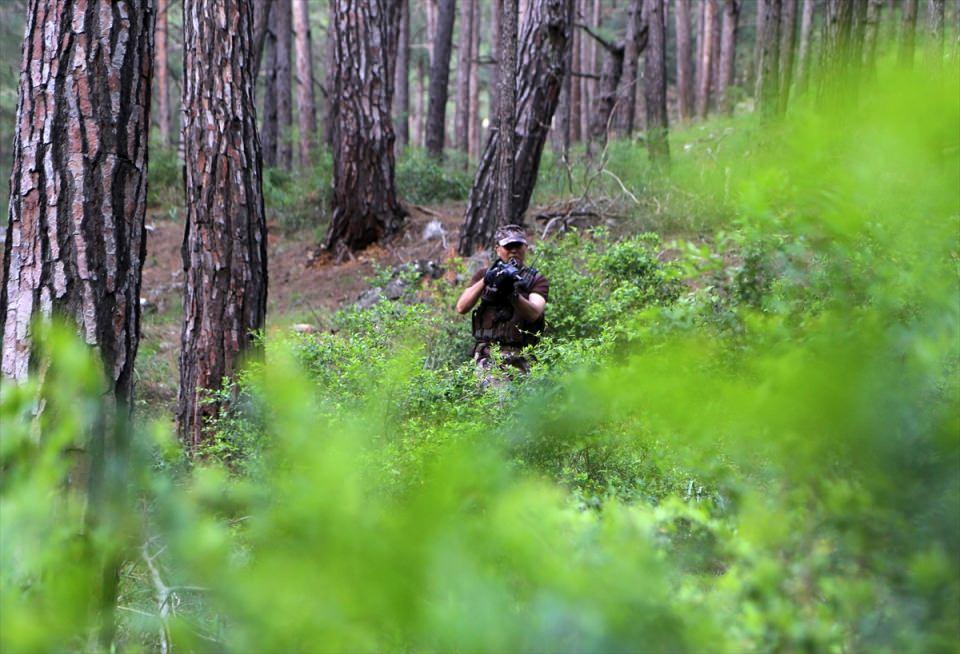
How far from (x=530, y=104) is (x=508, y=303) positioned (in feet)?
14.8

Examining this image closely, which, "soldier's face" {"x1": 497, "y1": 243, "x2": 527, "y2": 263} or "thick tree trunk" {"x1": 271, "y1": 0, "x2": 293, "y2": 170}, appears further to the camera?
"thick tree trunk" {"x1": 271, "y1": 0, "x2": 293, "y2": 170}

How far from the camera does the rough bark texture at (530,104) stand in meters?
9.66

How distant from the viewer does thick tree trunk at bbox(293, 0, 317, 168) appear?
64.6 ft

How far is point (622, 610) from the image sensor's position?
1037mm

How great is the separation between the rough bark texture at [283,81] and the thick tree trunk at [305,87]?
33 cm

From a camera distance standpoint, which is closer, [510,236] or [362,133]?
[510,236]

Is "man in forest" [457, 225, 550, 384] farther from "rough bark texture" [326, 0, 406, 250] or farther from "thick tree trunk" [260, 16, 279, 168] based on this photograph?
"thick tree trunk" [260, 16, 279, 168]

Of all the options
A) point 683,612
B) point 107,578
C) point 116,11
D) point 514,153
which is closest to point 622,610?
point 683,612

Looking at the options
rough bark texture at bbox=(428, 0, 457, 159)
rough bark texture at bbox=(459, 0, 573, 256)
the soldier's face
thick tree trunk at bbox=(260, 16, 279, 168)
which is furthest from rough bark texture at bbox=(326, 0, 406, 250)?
the soldier's face

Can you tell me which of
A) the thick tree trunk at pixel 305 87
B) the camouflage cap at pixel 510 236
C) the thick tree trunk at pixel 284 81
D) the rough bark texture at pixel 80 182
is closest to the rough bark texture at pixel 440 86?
the thick tree trunk at pixel 305 87

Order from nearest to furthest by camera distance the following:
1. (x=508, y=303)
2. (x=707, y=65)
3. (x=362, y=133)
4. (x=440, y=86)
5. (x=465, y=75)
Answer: (x=508, y=303)
(x=362, y=133)
(x=440, y=86)
(x=707, y=65)
(x=465, y=75)

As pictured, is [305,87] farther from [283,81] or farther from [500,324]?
[500,324]

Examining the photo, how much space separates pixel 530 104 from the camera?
9875mm

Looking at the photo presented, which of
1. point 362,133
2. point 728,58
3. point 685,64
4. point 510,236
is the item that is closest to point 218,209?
point 510,236
